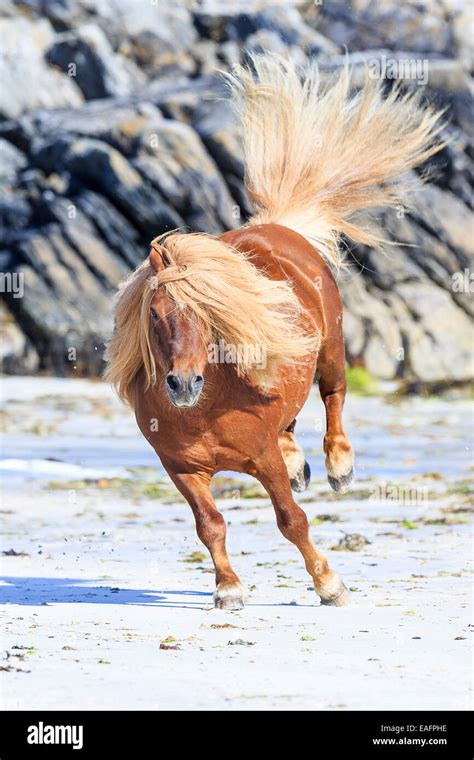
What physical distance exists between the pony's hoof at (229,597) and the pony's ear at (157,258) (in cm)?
149

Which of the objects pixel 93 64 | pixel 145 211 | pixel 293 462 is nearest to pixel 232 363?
pixel 293 462

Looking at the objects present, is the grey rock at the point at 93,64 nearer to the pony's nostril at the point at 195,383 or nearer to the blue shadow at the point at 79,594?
the blue shadow at the point at 79,594

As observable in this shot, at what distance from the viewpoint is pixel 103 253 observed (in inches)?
893

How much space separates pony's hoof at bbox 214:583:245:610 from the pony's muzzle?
3.66 feet

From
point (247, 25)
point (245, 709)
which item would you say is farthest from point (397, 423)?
point (247, 25)

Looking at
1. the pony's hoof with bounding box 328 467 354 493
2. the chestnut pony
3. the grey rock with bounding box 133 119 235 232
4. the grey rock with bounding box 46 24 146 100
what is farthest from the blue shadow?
the grey rock with bounding box 46 24 146 100

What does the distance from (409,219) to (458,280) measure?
59.5 inches

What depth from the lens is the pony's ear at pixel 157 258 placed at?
5.50 meters

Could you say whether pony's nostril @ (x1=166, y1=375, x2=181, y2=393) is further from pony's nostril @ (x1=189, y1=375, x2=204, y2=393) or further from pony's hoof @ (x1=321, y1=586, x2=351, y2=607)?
pony's hoof @ (x1=321, y1=586, x2=351, y2=607)

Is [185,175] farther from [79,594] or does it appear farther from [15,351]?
[79,594]

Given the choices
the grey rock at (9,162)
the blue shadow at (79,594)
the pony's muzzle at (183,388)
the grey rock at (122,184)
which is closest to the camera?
the pony's muzzle at (183,388)

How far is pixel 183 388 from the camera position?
5.07 m

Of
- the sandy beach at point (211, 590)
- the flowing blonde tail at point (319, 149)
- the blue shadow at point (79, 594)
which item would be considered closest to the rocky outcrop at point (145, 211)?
the sandy beach at point (211, 590)

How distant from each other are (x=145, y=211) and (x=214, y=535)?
17721mm
